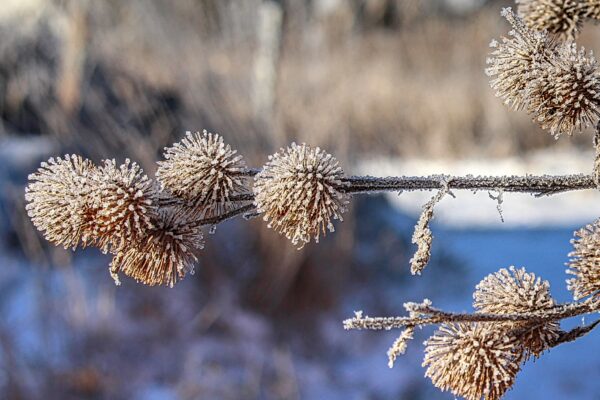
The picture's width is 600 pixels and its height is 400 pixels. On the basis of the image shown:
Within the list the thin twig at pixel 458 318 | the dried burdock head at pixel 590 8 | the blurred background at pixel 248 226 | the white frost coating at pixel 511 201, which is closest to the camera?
the thin twig at pixel 458 318

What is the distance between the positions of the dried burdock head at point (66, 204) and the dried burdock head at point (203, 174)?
57 mm

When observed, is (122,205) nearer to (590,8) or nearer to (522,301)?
(522,301)

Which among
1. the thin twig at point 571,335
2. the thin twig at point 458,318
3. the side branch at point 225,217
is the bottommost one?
the thin twig at point 458,318

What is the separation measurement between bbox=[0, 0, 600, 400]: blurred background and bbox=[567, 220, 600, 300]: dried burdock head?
1962 millimetres

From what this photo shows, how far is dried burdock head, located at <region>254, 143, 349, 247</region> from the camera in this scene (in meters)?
0.52

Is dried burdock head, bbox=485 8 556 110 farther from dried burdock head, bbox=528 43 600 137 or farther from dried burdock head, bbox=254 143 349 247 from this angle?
dried burdock head, bbox=254 143 349 247

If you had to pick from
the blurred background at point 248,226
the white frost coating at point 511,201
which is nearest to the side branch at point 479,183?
the blurred background at point 248,226

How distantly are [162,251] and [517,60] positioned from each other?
303 mm

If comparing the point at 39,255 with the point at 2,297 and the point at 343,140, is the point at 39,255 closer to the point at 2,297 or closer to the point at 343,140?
the point at 2,297

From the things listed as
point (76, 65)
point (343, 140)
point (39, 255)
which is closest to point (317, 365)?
Result: point (343, 140)

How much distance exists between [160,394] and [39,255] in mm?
994

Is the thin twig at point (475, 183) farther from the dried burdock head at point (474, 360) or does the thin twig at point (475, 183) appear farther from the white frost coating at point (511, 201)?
the white frost coating at point (511, 201)

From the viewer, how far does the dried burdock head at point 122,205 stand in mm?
504

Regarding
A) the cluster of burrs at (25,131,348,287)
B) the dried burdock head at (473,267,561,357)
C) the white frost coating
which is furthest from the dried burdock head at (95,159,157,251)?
the white frost coating
